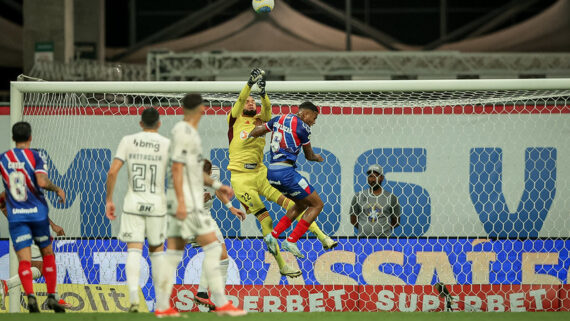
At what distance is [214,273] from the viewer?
613 centimetres

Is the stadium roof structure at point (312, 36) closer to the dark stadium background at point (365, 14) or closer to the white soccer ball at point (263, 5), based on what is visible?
the dark stadium background at point (365, 14)

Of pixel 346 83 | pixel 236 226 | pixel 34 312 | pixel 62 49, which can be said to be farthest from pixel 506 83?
pixel 62 49

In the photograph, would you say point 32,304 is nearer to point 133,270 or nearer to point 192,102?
point 133,270

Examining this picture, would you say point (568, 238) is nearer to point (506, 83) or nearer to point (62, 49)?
point (506, 83)

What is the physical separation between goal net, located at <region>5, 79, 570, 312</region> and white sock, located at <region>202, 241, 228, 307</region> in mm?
3678

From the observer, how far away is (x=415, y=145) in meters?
10.9

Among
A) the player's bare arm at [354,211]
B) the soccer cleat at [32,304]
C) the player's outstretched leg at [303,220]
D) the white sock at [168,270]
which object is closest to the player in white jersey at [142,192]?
the white sock at [168,270]

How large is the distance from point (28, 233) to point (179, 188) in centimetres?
212

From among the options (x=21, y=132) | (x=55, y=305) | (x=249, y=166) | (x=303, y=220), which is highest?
(x=21, y=132)

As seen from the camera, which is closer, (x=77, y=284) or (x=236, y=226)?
(x=77, y=284)

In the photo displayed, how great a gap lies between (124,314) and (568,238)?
6024 mm

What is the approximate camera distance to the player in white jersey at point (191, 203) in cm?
601

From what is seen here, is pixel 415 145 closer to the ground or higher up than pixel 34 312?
higher up

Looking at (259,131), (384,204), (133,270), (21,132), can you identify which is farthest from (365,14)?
(133,270)
